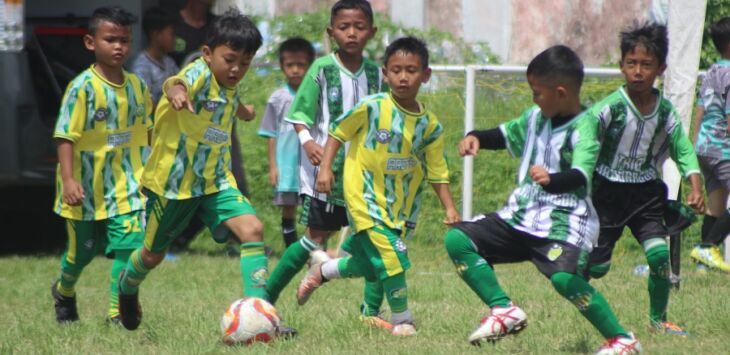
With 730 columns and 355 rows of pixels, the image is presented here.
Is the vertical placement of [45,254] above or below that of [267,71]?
below

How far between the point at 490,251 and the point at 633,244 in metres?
5.20

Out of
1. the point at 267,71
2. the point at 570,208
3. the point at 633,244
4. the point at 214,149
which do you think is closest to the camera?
the point at 570,208

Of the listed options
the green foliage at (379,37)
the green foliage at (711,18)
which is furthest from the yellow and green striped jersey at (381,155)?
the green foliage at (379,37)

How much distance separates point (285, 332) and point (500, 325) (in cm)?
117

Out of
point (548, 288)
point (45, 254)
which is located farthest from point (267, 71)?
point (548, 288)

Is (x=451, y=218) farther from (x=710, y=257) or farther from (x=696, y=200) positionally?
(x=710, y=257)

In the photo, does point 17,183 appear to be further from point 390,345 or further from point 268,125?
point 390,345

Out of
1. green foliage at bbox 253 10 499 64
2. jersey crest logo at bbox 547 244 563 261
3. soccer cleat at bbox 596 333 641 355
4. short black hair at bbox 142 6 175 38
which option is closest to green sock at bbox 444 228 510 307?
jersey crest logo at bbox 547 244 563 261

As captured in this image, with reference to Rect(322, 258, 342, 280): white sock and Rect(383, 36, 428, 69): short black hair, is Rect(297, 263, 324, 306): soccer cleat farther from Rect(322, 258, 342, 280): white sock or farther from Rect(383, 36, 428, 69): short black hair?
Rect(383, 36, 428, 69): short black hair

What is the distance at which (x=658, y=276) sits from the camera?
6.35 m

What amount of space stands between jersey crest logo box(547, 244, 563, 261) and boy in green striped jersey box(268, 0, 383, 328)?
5.35ft

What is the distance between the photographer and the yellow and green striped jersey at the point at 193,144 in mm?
6270

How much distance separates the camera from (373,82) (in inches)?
279

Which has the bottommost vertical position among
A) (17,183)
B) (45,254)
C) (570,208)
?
(45,254)
